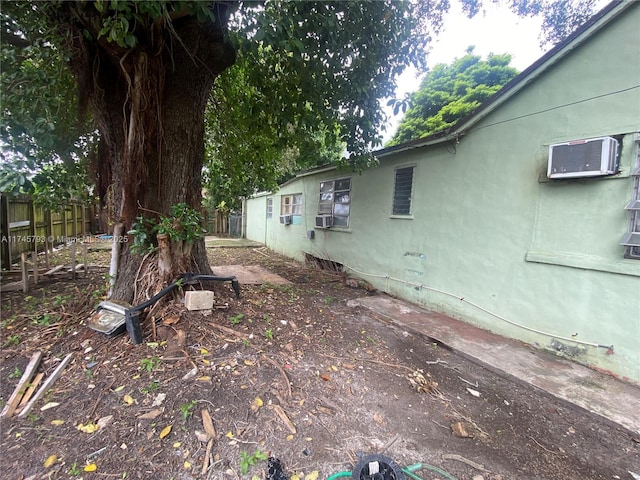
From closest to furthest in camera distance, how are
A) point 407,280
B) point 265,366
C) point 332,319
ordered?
point 265,366
point 332,319
point 407,280

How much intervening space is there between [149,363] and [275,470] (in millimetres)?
1526

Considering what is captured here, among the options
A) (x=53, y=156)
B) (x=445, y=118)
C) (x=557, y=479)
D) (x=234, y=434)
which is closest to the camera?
(x=557, y=479)

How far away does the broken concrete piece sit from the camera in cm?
313

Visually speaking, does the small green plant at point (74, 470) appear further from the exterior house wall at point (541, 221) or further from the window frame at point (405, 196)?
the window frame at point (405, 196)

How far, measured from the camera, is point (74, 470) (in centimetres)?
156

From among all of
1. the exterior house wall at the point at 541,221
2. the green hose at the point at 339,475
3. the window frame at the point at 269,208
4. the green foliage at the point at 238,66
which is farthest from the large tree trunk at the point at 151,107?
the window frame at the point at 269,208

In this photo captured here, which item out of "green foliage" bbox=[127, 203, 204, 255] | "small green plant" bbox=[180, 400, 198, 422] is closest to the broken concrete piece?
"green foliage" bbox=[127, 203, 204, 255]

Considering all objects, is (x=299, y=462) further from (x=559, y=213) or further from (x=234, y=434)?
(x=559, y=213)

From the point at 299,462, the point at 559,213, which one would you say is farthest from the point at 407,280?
the point at 299,462

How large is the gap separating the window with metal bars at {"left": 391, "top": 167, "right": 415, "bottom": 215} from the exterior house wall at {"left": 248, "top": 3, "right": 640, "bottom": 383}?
0.16 metres

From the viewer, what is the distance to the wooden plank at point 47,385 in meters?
1.98

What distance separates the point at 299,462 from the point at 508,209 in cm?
371

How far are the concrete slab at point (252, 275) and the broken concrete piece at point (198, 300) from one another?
2.10m

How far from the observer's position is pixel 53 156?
4273 mm
